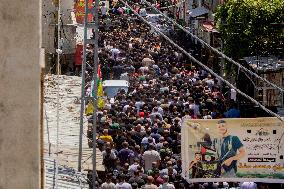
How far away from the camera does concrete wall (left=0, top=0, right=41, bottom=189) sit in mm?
8336

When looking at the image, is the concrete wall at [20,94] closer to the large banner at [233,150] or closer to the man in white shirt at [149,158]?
the large banner at [233,150]

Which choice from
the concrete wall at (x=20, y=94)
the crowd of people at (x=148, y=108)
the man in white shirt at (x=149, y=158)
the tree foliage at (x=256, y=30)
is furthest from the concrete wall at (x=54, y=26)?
the concrete wall at (x=20, y=94)

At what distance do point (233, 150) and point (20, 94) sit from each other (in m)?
7.75

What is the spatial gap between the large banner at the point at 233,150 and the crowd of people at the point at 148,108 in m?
2.04

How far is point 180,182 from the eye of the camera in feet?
60.6

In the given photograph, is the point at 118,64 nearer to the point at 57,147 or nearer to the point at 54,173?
the point at 57,147

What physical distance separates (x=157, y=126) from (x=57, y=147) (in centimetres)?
406

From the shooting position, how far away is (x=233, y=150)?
15.6m

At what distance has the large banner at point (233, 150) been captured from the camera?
50.1ft

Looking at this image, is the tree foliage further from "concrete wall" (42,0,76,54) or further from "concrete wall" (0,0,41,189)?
"concrete wall" (0,0,41,189)

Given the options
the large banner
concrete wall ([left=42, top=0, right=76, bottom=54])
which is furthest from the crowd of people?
the large banner

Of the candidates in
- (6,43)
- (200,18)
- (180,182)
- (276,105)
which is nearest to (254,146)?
(180,182)

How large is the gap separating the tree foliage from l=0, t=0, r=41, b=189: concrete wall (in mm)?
21246

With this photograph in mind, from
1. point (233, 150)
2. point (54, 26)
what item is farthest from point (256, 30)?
point (233, 150)
